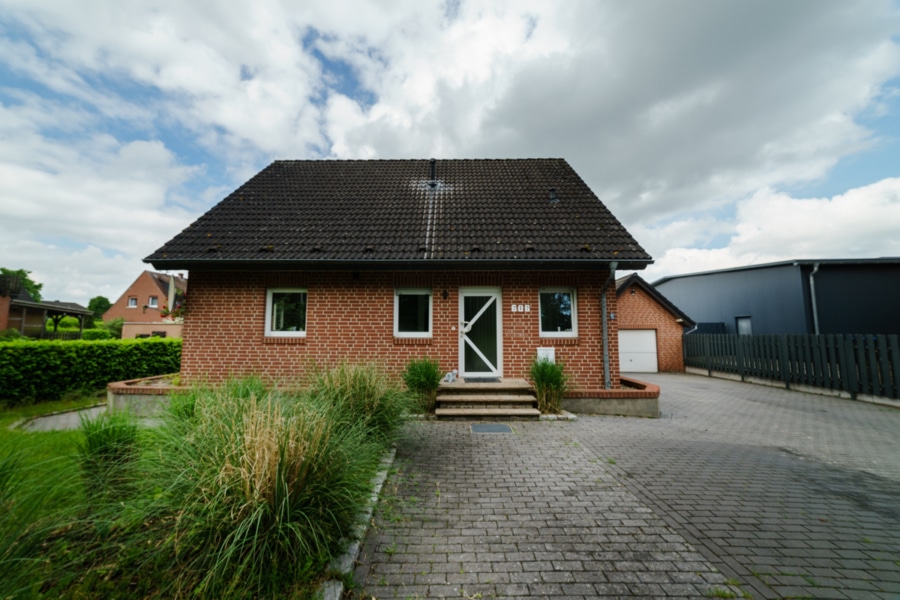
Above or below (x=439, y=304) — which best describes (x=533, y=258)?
above

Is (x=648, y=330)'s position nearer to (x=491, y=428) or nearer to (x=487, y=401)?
(x=487, y=401)

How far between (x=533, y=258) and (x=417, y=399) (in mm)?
3764

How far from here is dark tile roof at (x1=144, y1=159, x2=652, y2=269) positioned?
24.9 feet

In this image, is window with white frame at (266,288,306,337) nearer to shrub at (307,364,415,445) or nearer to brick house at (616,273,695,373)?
shrub at (307,364,415,445)

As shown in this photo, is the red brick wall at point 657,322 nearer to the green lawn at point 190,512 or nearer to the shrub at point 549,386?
the shrub at point 549,386

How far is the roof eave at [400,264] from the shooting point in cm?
737

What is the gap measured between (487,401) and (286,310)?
505 centimetres

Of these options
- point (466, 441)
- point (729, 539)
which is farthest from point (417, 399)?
point (729, 539)

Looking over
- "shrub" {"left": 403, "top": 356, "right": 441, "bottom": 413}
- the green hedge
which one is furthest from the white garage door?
the green hedge

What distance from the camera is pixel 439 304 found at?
7910mm

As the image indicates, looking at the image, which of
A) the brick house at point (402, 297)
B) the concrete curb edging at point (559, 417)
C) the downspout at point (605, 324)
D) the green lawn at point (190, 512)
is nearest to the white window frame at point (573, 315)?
the brick house at point (402, 297)

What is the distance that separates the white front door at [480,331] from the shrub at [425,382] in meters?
1.27

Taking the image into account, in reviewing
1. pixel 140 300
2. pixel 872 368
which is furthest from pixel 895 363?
pixel 140 300

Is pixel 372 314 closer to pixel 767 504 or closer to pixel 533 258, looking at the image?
pixel 533 258
